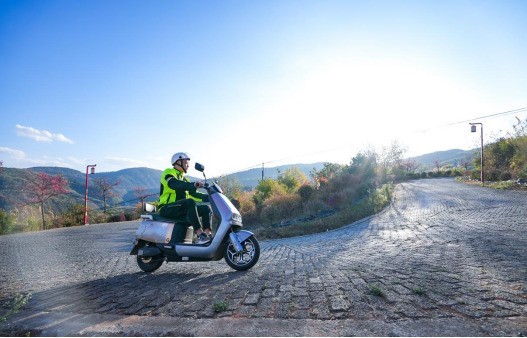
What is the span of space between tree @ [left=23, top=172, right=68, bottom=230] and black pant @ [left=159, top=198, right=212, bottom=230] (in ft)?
56.9

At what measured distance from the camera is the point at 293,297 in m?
2.98

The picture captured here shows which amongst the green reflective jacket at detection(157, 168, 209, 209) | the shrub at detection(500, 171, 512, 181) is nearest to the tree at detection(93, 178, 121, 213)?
the green reflective jacket at detection(157, 168, 209, 209)

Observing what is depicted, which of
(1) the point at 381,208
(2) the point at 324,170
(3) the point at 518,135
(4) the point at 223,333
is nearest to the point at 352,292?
(4) the point at 223,333

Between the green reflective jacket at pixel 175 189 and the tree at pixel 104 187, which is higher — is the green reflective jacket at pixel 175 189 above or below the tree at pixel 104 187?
above

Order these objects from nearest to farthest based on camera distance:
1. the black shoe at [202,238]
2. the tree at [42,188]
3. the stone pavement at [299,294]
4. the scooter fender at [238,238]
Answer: the stone pavement at [299,294] < the scooter fender at [238,238] < the black shoe at [202,238] < the tree at [42,188]

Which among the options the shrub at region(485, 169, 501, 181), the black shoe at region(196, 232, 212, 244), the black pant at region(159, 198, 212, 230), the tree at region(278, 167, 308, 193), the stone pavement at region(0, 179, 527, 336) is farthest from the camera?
the shrub at region(485, 169, 501, 181)

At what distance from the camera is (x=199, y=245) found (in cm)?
435

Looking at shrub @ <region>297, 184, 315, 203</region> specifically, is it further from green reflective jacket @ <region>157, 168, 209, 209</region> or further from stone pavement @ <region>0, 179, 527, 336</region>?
green reflective jacket @ <region>157, 168, 209, 209</region>

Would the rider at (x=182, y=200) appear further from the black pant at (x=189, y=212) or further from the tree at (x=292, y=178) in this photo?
the tree at (x=292, y=178)

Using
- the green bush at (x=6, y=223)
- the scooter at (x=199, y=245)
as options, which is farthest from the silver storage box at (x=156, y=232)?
the green bush at (x=6, y=223)

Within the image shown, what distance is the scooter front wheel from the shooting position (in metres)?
4.32

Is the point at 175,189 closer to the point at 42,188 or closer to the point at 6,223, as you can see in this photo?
the point at 6,223

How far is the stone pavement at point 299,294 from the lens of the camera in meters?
2.34

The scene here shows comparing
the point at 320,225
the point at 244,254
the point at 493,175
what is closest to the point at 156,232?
the point at 244,254
